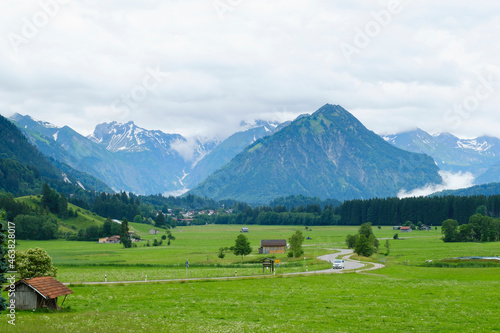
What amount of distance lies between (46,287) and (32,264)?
43.4ft

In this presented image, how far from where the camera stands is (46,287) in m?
50.2

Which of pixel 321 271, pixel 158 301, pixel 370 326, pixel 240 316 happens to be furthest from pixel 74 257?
pixel 370 326

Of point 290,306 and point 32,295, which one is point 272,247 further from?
point 32,295

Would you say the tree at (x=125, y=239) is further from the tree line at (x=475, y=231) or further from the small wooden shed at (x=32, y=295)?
the small wooden shed at (x=32, y=295)

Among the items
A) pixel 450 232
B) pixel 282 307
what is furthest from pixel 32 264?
pixel 450 232

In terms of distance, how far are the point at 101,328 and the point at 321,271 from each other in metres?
54.9

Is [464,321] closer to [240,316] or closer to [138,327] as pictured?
[240,316]

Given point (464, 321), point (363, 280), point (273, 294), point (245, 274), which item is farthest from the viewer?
point (245, 274)

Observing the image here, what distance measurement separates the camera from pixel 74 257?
13450 centimetres

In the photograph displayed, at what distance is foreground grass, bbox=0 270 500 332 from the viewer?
140 feet

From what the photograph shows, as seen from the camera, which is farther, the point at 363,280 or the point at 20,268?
the point at 363,280

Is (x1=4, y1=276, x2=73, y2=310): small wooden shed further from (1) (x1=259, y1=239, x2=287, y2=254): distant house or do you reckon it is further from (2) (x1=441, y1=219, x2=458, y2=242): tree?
(2) (x1=441, y1=219, x2=458, y2=242): tree

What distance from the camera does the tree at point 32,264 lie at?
60.9 metres

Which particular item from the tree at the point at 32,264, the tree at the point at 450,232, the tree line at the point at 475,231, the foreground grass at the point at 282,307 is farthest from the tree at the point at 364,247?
the tree at the point at 32,264
